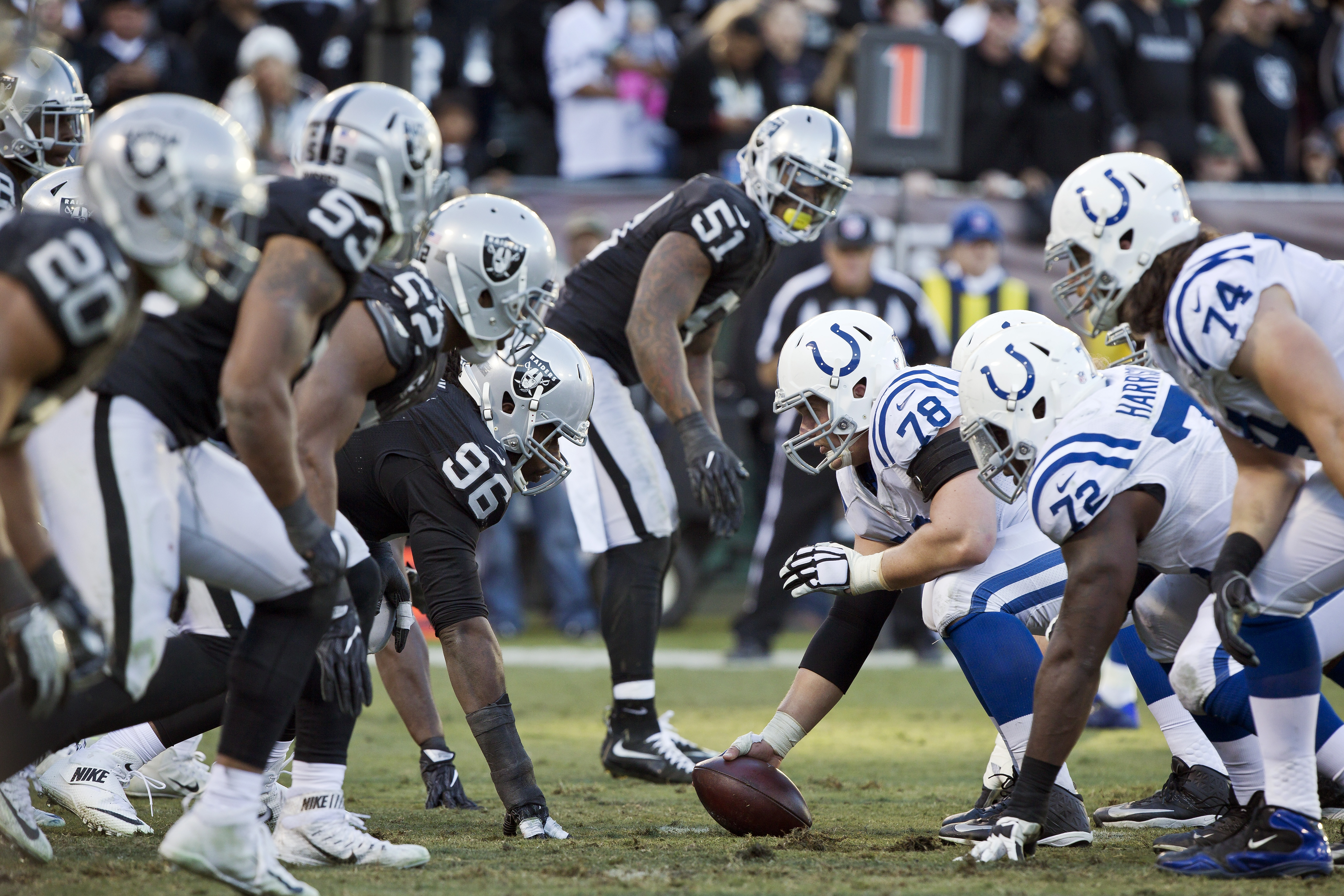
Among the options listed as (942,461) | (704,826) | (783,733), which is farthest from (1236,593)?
(704,826)

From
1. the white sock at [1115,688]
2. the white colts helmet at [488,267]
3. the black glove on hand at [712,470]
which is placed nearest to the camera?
the white colts helmet at [488,267]

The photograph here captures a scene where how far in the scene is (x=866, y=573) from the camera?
4.11 meters

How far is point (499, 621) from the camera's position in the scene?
912cm

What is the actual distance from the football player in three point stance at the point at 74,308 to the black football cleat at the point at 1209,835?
8.57 feet

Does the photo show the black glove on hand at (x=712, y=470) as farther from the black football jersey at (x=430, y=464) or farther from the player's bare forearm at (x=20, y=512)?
the player's bare forearm at (x=20, y=512)

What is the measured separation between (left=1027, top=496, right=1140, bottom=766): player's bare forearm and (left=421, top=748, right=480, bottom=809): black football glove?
1.85m

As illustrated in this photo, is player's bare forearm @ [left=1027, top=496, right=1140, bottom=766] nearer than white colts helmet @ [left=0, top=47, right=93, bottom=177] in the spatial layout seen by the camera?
Yes

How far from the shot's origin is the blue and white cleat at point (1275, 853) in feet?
11.1

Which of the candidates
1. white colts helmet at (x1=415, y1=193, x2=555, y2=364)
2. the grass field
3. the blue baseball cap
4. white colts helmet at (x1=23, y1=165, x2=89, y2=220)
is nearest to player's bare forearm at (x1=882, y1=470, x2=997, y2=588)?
the grass field

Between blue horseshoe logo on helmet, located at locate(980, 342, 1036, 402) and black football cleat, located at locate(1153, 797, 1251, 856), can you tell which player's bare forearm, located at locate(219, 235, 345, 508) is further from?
black football cleat, located at locate(1153, 797, 1251, 856)

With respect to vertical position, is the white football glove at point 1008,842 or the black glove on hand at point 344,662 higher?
the black glove on hand at point 344,662

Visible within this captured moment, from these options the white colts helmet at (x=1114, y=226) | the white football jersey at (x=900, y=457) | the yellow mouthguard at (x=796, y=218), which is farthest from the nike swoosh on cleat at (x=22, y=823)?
the yellow mouthguard at (x=796, y=218)

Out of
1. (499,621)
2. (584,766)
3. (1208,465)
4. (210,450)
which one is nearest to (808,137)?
(1208,465)

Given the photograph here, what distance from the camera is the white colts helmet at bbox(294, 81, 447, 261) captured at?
3.40 m
